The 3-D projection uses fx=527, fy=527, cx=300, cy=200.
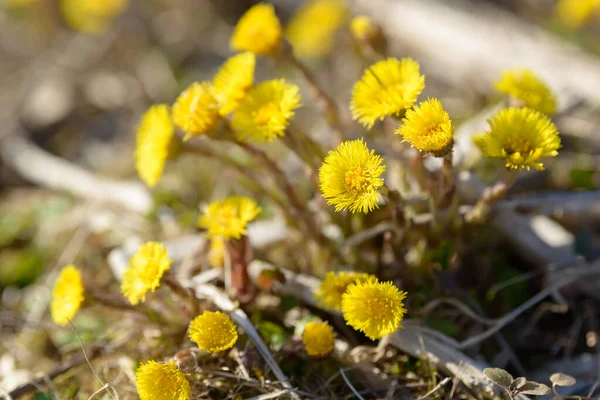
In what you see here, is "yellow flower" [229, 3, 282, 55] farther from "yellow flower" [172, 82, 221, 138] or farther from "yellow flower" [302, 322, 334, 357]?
"yellow flower" [302, 322, 334, 357]

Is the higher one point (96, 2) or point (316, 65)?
point (96, 2)

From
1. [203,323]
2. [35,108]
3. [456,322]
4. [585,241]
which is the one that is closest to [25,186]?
[35,108]

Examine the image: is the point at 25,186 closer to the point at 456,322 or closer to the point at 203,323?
the point at 203,323

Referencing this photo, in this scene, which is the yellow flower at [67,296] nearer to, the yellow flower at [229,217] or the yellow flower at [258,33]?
the yellow flower at [229,217]

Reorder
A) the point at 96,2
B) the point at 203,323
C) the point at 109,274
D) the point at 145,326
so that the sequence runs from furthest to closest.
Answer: the point at 96,2, the point at 109,274, the point at 145,326, the point at 203,323

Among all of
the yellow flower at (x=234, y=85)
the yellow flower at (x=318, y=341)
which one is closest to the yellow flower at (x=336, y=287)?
the yellow flower at (x=318, y=341)

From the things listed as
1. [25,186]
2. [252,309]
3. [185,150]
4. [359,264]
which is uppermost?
[185,150]

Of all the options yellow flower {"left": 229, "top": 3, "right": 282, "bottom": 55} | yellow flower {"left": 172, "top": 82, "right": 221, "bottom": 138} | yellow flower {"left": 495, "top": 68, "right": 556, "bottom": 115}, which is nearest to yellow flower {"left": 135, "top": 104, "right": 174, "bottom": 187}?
yellow flower {"left": 172, "top": 82, "right": 221, "bottom": 138}
